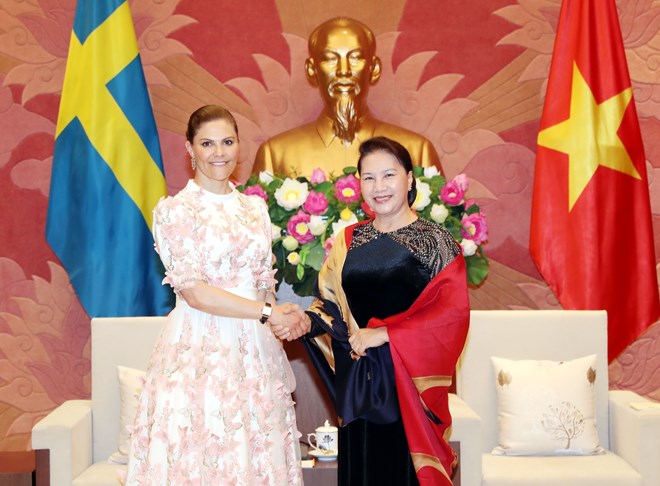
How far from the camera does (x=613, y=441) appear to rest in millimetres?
3547

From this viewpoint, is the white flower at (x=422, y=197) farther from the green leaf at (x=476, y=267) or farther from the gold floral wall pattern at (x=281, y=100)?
the gold floral wall pattern at (x=281, y=100)

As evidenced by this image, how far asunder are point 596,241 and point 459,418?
5.15ft

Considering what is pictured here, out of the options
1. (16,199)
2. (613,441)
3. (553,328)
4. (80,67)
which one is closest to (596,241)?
Answer: (553,328)

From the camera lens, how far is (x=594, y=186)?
4.30 m

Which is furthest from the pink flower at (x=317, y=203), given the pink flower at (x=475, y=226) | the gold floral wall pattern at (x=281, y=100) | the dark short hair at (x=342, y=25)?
the gold floral wall pattern at (x=281, y=100)

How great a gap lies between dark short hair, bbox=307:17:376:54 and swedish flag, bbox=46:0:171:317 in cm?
91

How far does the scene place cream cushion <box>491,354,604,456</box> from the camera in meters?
3.43

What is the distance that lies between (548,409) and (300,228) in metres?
1.21

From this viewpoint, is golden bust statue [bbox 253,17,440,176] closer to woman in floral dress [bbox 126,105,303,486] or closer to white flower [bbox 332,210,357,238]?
white flower [bbox 332,210,357,238]

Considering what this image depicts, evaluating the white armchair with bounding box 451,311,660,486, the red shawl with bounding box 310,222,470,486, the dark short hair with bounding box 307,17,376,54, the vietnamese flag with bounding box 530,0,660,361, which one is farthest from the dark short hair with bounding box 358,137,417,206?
the vietnamese flag with bounding box 530,0,660,361

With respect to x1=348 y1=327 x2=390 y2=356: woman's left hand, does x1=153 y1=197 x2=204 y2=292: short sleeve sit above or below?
above

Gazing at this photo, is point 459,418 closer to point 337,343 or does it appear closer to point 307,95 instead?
point 337,343

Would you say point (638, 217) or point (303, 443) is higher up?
point (638, 217)

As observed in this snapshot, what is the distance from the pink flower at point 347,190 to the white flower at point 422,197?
0.77 ft
